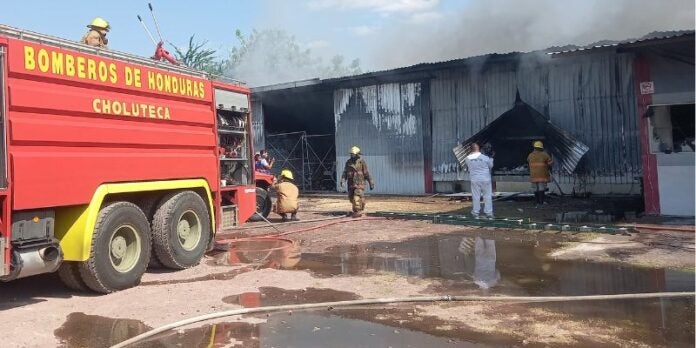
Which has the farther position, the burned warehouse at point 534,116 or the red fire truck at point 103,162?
the burned warehouse at point 534,116

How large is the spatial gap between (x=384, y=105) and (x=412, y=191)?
9.94ft

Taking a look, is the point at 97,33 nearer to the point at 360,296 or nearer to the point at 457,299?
the point at 360,296

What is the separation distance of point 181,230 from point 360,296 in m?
2.87

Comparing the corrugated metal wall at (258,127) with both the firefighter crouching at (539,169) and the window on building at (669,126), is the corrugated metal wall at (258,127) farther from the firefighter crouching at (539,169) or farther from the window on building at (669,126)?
the window on building at (669,126)

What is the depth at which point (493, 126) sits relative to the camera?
1559 centimetres

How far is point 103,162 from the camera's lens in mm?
5855

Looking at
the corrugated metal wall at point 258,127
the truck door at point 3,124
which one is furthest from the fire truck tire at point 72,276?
the corrugated metal wall at point 258,127

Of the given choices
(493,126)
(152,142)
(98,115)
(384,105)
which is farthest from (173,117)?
(384,105)

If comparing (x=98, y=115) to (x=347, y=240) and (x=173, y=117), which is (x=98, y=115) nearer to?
(x=173, y=117)

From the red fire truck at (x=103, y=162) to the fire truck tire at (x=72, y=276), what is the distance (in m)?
0.01

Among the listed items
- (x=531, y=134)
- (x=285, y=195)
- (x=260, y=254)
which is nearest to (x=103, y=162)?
(x=260, y=254)

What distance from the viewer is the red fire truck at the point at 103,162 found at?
5043mm

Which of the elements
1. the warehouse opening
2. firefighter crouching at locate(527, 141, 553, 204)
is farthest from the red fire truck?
the warehouse opening

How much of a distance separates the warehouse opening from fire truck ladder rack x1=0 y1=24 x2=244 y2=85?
533 inches
